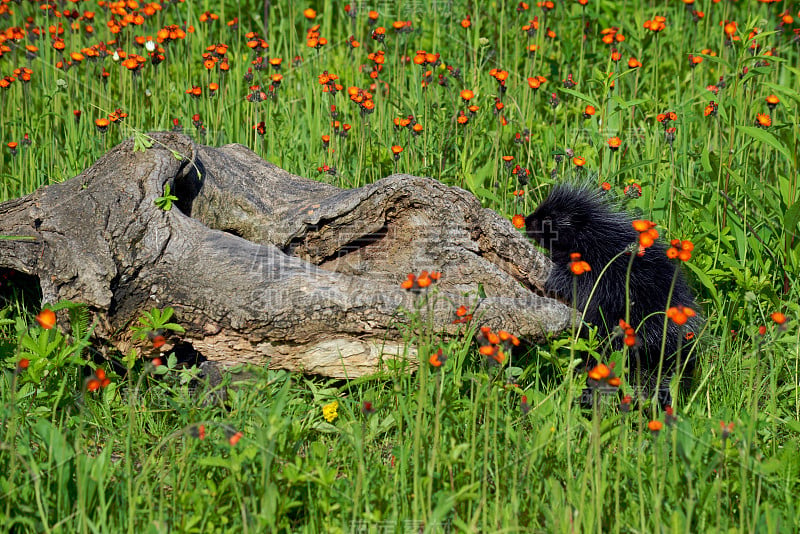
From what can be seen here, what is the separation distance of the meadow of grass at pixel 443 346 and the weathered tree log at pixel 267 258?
15 centimetres

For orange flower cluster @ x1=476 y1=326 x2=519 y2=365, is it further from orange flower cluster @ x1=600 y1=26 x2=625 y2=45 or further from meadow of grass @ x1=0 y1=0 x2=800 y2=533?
orange flower cluster @ x1=600 y1=26 x2=625 y2=45

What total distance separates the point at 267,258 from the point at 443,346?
2.49 feet

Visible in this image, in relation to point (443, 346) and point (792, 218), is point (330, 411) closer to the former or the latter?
point (443, 346)

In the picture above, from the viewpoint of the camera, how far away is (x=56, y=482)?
2.25 meters

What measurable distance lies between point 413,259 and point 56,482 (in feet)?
5.43

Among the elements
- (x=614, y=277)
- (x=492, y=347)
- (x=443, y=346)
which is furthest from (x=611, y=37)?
(x=492, y=347)

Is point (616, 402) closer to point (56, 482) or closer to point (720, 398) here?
point (720, 398)

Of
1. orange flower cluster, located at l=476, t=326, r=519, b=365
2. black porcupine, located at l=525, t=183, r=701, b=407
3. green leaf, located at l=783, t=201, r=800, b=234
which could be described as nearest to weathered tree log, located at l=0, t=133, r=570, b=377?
black porcupine, located at l=525, t=183, r=701, b=407

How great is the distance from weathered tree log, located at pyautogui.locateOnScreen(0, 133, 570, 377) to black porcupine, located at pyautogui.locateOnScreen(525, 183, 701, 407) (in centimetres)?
14

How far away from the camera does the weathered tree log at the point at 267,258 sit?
288 cm

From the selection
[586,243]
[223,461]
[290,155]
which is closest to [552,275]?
[586,243]

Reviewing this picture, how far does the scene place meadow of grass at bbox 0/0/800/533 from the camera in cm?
219

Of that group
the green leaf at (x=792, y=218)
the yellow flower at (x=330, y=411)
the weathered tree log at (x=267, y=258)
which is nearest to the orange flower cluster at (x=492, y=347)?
the weathered tree log at (x=267, y=258)

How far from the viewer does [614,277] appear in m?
3.09
